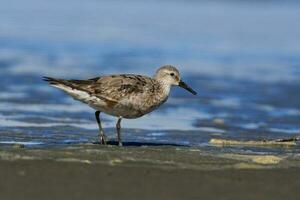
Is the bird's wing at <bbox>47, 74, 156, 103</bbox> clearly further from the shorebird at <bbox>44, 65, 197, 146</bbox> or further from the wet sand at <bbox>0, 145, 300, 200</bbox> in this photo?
the wet sand at <bbox>0, 145, 300, 200</bbox>

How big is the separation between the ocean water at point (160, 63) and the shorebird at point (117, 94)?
55cm

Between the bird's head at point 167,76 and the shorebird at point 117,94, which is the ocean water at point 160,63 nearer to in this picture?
the shorebird at point 117,94

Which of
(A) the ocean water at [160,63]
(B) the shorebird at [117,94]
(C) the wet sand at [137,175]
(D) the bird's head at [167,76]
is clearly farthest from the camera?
(A) the ocean water at [160,63]

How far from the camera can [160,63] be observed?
2158 centimetres

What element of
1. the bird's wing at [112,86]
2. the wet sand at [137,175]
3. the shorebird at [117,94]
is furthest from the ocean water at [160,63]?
the wet sand at [137,175]

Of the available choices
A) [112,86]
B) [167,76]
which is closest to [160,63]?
[167,76]

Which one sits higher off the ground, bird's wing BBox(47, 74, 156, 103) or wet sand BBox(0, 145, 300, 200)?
bird's wing BBox(47, 74, 156, 103)

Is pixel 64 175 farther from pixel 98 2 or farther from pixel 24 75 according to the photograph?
pixel 98 2

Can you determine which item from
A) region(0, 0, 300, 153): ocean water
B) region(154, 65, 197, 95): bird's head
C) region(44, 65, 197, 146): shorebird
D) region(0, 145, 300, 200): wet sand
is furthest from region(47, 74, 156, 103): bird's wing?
region(0, 145, 300, 200): wet sand

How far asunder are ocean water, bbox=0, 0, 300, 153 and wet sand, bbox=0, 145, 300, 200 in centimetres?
133

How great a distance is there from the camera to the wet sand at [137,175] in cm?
740

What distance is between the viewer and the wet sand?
7402mm

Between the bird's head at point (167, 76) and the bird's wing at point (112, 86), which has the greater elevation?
the bird's head at point (167, 76)

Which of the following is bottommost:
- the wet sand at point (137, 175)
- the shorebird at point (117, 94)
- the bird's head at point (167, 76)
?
the wet sand at point (137, 175)
